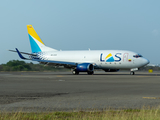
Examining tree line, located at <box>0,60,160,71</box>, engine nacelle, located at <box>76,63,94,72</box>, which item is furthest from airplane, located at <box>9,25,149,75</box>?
tree line, located at <box>0,60,160,71</box>

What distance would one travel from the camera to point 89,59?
45.1 m

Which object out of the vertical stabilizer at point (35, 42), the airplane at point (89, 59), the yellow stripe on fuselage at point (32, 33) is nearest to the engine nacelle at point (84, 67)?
the airplane at point (89, 59)

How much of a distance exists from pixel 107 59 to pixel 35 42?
1680cm

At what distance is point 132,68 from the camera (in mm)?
42938

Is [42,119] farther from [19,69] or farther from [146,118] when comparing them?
[19,69]

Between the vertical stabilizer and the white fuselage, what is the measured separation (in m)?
5.82

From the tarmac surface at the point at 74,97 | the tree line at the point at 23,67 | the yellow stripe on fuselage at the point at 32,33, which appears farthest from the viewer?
the tree line at the point at 23,67

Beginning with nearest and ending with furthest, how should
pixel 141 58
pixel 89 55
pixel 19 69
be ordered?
pixel 141 58 < pixel 89 55 < pixel 19 69

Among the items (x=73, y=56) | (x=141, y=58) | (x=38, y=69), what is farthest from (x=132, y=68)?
(x=38, y=69)

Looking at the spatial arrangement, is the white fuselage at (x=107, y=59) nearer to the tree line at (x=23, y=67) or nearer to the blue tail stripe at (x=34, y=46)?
the blue tail stripe at (x=34, y=46)

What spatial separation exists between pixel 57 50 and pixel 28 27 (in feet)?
25.6

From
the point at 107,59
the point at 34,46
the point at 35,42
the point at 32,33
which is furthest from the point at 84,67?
the point at 32,33

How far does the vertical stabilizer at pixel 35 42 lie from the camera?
52.4m

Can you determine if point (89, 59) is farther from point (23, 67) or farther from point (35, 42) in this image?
point (23, 67)
